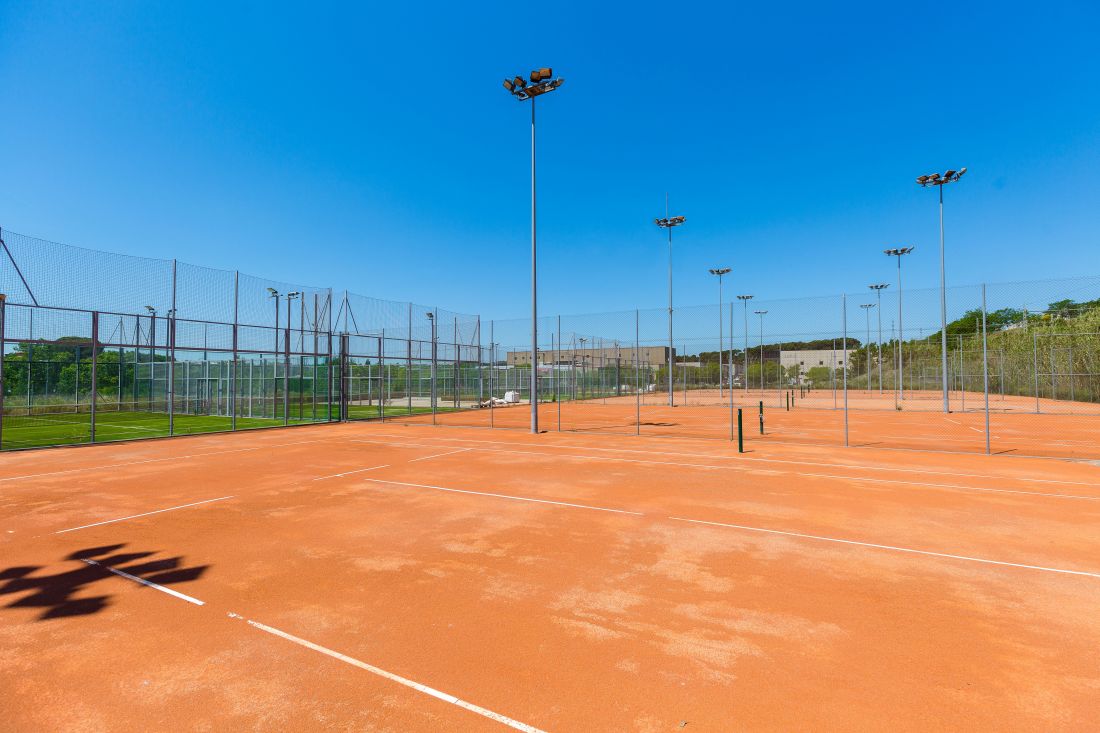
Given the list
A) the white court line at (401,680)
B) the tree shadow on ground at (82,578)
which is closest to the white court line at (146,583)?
the tree shadow on ground at (82,578)

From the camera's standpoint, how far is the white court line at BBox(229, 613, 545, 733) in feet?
9.94

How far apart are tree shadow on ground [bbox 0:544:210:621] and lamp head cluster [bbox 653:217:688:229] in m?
33.5

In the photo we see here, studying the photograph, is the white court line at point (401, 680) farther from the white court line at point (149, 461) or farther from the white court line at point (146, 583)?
the white court line at point (149, 461)

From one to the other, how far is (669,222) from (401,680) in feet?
113

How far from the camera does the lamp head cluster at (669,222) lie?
34125 mm

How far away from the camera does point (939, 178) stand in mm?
26500

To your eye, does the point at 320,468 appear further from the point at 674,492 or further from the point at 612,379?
the point at 612,379

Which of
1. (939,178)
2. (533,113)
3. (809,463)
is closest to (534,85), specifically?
(533,113)

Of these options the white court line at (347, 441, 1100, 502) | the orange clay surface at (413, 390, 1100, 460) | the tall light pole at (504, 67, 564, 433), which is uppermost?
the tall light pole at (504, 67, 564, 433)

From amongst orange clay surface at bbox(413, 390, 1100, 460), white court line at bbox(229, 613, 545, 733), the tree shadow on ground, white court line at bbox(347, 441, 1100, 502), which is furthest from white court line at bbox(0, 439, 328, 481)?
Result: white court line at bbox(229, 613, 545, 733)

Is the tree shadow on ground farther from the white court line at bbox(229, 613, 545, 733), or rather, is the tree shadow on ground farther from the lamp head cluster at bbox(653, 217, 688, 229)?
the lamp head cluster at bbox(653, 217, 688, 229)

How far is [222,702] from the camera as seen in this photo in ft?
10.7

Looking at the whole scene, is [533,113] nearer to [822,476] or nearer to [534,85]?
[534,85]

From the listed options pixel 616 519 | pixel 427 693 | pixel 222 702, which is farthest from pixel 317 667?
pixel 616 519
